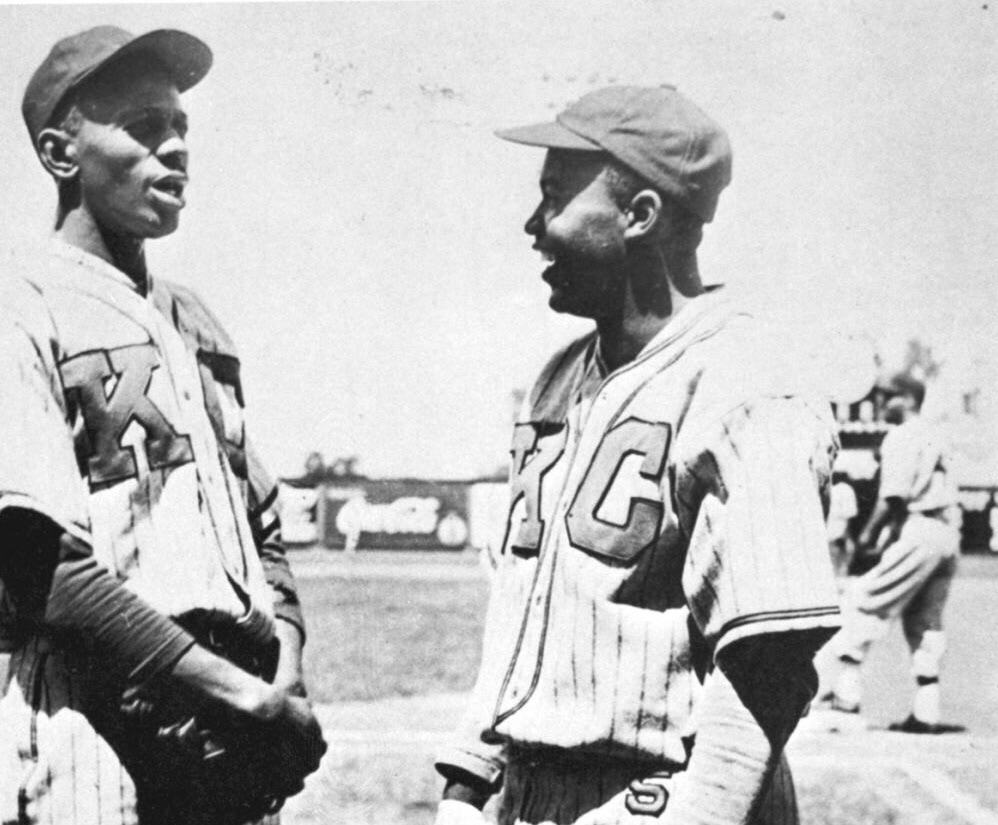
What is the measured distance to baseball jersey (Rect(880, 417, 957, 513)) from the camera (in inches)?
→ 255

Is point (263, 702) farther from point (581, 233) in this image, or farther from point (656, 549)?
point (581, 233)

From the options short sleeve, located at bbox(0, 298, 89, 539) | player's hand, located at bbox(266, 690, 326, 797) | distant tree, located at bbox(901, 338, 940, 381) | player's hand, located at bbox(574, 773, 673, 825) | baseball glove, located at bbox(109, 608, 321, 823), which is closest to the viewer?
player's hand, located at bbox(574, 773, 673, 825)

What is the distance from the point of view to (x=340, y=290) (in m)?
5.04

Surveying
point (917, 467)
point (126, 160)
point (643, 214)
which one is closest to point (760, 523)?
point (643, 214)

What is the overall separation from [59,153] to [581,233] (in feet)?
4.10

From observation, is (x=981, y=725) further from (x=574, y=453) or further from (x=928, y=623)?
(x=574, y=453)

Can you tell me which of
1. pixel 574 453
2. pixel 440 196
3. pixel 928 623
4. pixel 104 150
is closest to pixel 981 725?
pixel 928 623

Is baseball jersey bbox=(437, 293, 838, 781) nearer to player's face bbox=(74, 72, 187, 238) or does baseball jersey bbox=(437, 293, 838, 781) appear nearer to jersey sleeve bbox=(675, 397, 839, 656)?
jersey sleeve bbox=(675, 397, 839, 656)

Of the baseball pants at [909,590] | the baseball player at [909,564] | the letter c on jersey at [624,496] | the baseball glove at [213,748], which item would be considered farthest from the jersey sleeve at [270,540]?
the baseball pants at [909,590]

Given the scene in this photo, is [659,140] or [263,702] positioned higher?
[659,140]

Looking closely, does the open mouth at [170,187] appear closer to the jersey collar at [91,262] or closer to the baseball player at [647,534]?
the jersey collar at [91,262]

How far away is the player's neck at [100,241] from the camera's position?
12.3ft

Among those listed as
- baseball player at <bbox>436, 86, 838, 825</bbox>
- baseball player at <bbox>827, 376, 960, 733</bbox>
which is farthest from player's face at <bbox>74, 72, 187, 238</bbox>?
baseball player at <bbox>827, 376, 960, 733</bbox>

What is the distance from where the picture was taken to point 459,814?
3381 mm
